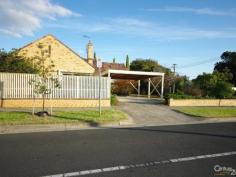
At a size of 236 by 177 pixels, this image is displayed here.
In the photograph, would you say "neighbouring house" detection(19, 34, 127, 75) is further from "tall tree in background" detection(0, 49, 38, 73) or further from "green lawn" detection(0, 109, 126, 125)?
"green lawn" detection(0, 109, 126, 125)

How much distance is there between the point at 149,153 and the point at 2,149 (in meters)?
4.27

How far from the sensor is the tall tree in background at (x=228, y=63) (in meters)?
58.1

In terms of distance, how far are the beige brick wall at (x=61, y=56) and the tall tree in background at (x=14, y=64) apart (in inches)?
118

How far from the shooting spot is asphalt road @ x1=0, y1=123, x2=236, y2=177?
670cm

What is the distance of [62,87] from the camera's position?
69.0ft

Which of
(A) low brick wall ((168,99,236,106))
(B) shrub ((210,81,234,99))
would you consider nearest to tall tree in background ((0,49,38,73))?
(A) low brick wall ((168,99,236,106))

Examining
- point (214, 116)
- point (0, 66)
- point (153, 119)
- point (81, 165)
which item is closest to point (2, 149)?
point (81, 165)

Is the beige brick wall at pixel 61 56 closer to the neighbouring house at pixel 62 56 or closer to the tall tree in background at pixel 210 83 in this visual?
the neighbouring house at pixel 62 56

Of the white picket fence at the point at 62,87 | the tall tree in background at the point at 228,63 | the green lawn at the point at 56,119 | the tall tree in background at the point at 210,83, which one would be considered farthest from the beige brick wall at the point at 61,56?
the tall tree in background at the point at 228,63

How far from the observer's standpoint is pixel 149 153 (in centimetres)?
849

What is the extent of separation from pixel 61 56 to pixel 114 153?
21376 millimetres

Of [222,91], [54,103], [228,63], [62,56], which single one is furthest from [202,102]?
[228,63]

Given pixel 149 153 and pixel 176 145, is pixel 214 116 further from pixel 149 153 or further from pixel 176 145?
pixel 149 153

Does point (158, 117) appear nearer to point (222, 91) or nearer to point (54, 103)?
point (54, 103)
